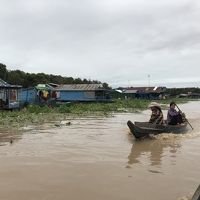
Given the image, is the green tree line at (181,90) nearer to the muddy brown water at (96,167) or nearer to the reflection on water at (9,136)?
the reflection on water at (9,136)

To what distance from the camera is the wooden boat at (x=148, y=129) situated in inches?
501

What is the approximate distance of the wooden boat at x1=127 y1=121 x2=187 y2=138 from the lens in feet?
41.8

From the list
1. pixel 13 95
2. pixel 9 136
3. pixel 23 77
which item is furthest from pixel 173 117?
pixel 23 77

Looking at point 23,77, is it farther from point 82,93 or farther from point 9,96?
point 9,96

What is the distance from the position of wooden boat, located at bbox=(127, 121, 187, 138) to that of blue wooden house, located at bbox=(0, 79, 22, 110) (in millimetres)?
13118

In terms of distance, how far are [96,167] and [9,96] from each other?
20.1 metres

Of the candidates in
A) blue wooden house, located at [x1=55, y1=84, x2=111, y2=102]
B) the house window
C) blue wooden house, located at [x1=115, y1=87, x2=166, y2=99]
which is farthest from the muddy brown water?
blue wooden house, located at [x1=115, y1=87, x2=166, y2=99]

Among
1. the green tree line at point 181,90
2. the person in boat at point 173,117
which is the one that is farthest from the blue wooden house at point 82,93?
the green tree line at point 181,90

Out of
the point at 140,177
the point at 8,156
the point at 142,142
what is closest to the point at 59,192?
the point at 140,177

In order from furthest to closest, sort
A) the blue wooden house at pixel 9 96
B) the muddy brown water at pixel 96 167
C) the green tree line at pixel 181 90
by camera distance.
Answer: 1. the green tree line at pixel 181 90
2. the blue wooden house at pixel 9 96
3. the muddy brown water at pixel 96 167

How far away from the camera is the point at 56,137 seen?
13.5 meters

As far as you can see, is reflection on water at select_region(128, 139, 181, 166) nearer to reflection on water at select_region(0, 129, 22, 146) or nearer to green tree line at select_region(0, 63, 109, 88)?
reflection on water at select_region(0, 129, 22, 146)

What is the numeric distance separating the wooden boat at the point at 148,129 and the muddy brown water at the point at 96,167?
0.28 meters

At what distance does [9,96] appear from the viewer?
27.8 meters
